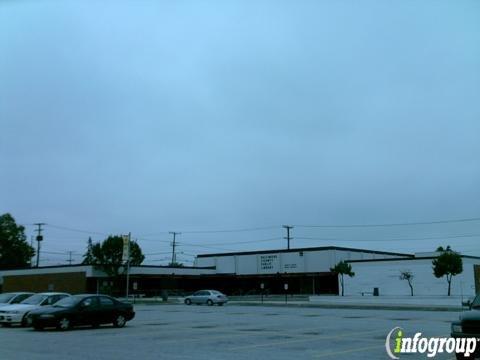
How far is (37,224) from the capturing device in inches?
3625

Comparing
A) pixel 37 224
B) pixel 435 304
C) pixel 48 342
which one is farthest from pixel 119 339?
pixel 37 224

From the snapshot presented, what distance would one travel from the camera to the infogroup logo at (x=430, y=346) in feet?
39.9

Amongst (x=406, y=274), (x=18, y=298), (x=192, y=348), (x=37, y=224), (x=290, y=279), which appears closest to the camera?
(x=192, y=348)

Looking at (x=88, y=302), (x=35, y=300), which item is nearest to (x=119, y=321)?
(x=88, y=302)

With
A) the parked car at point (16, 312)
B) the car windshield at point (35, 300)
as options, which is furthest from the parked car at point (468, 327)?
the car windshield at point (35, 300)

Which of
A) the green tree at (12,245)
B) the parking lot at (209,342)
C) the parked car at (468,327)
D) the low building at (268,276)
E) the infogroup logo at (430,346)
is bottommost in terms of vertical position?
the parking lot at (209,342)

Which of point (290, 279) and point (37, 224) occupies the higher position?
point (37, 224)

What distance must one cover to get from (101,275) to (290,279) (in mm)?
30106

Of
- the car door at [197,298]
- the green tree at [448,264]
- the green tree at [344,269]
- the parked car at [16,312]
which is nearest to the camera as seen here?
the parked car at [16,312]

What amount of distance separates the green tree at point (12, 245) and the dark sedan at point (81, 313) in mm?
80109

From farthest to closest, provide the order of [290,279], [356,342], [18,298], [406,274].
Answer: [290,279] < [406,274] < [18,298] < [356,342]

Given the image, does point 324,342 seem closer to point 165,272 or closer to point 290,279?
point 165,272

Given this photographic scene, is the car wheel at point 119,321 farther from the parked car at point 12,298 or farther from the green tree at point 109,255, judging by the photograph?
the green tree at point 109,255

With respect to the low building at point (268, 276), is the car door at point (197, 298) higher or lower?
lower
